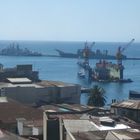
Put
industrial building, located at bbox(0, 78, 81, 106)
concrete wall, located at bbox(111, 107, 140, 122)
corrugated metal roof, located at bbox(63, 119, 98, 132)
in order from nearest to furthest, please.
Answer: corrugated metal roof, located at bbox(63, 119, 98, 132), concrete wall, located at bbox(111, 107, 140, 122), industrial building, located at bbox(0, 78, 81, 106)

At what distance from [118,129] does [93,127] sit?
78 centimetres

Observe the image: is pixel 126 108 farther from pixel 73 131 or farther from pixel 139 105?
pixel 73 131

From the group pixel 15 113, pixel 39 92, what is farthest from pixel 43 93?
pixel 15 113

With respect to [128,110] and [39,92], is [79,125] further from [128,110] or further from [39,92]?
[39,92]

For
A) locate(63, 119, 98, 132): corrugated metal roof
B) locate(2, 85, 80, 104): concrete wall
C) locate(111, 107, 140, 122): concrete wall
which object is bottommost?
locate(2, 85, 80, 104): concrete wall

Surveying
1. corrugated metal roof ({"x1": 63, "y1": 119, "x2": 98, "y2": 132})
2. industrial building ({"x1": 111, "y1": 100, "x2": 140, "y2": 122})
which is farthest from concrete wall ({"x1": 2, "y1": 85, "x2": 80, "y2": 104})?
corrugated metal roof ({"x1": 63, "y1": 119, "x2": 98, "y2": 132})

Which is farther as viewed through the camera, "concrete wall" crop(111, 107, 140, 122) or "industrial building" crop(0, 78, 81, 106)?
"industrial building" crop(0, 78, 81, 106)

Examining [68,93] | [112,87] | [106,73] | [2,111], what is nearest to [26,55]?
[106,73]

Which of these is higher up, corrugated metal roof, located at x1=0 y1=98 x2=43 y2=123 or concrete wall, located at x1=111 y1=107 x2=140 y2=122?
concrete wall, located at x1=111 y1=107 x2=140 y2=122

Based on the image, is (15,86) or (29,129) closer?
(29,129)

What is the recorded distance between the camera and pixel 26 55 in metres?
114

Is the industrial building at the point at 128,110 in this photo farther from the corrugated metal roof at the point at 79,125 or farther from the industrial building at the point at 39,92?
the industrial building at the point at 39,92

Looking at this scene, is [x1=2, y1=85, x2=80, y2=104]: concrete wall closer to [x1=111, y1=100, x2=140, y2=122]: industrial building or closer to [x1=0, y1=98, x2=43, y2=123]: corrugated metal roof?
[x1=0, y1=98, x2=43, y2=123]: corrugated metal roof

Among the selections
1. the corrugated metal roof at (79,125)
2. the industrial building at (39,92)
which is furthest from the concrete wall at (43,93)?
the corrugated metal roof at (79,125)
